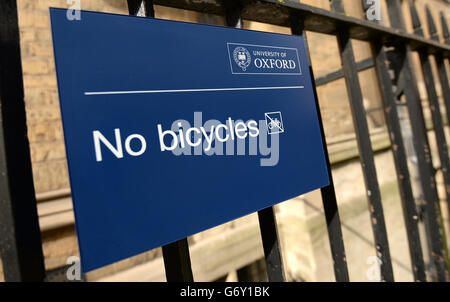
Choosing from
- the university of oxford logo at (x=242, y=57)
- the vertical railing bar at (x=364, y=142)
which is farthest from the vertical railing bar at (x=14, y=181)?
the vertical railing bar at (x=364, y=142)

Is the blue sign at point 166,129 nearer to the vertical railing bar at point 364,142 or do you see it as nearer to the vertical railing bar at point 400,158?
the vertical railing bar at point 364,142

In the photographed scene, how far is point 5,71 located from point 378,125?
3758mm

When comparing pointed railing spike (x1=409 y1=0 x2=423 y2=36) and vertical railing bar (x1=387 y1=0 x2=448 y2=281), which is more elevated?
pointed railing spike (x1=409 y1=0 x2=423 y2=36)

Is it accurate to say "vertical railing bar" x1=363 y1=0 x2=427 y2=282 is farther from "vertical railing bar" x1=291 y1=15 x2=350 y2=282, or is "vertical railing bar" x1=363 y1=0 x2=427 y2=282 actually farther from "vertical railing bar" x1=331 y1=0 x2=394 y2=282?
"vertical railing bar" x1=291 y1=15 x2=350 y2=282

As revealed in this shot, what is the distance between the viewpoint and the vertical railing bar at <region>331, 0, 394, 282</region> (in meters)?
0.93

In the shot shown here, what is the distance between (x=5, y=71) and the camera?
1.38 ft

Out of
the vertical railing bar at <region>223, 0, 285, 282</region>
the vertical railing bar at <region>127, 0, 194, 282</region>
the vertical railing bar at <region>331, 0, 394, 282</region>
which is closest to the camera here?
the vertical railing bar at <region>127, 0, 194, 282</region>

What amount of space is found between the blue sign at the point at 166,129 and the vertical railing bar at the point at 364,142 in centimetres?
41

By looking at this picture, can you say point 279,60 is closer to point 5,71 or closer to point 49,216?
point 5,71

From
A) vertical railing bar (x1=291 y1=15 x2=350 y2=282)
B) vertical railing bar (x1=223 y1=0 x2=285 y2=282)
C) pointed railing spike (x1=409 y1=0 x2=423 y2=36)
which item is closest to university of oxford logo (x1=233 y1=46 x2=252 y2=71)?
vertical railing bar (x1=223 y1=0 x2=285 y2=282)

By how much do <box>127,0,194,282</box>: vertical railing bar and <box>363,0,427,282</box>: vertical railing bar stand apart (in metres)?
1.00

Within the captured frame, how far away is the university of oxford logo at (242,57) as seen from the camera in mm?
591

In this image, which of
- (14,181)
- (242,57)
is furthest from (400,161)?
(14,181)

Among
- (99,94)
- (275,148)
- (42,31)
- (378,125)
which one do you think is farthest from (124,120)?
(378,125)
